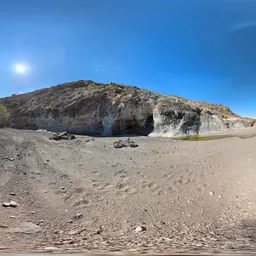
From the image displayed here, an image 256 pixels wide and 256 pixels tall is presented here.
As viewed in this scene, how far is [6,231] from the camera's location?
4305mm

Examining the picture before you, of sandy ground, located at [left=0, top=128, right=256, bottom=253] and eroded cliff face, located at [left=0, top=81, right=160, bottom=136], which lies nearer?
sandy ground, located at [left=0, top=128, right=256, bottom=253]

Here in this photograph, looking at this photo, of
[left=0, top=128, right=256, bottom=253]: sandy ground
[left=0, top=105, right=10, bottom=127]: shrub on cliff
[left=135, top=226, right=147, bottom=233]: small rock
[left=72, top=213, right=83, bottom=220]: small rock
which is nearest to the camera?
[left=0, top=128, right=256, bottom=253]: sandy ground

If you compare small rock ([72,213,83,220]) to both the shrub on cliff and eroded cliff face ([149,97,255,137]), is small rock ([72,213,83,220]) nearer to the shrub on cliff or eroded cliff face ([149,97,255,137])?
eroded cliff face ([149,97,255,137])

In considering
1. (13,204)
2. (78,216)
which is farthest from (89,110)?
(78,216)

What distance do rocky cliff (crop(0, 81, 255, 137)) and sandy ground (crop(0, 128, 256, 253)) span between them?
10478 mm

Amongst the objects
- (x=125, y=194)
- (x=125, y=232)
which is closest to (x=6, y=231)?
(x=125, y=232)

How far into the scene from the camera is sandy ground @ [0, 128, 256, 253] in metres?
3.74

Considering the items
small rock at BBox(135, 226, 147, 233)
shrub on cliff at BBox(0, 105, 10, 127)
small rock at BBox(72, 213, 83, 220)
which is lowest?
small rock at BBox(135, 226, 147, 233)

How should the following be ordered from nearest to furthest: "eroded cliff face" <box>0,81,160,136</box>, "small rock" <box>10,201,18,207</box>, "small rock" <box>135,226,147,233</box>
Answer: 1. "small rock" <box>135,226,147,233</box>
2. "small rock" <box>10,201,18,207</box>
3. "eroded cliff face" <box>0,81,160,136</box>

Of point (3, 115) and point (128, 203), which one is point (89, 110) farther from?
point (128, 203)

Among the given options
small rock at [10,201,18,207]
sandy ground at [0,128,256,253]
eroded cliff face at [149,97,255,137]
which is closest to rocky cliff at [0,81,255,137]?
eroded cliff face at [149,97,255,137]

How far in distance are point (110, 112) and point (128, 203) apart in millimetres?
19700

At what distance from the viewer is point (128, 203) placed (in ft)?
21.2

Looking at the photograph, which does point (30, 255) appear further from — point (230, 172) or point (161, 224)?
point (230, 172)
